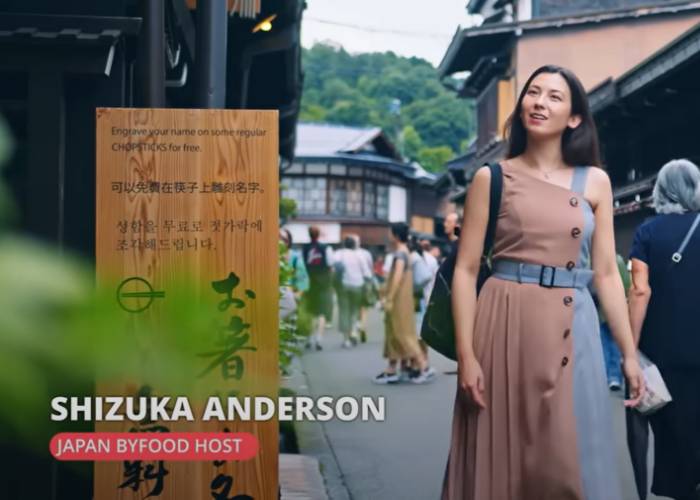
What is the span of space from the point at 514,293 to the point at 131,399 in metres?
1.26

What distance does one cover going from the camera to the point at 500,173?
362 centimetres

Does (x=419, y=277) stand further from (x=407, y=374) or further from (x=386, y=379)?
(x=386, y=379)

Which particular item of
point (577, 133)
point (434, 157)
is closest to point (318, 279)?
point (577, 133)

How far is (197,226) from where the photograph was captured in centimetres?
390

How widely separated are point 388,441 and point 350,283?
900 cm

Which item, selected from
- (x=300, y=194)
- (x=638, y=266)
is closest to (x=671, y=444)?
(x=638, y=266)

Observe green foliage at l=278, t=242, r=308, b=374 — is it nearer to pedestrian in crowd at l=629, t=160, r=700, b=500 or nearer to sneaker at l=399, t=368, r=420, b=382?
sneaker at l=399, t=368, r=420, b=382

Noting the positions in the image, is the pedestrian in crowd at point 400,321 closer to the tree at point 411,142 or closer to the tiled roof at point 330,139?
the tiled roof at point 330,139

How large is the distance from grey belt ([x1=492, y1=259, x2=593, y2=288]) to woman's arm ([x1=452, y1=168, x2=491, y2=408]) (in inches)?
4.0

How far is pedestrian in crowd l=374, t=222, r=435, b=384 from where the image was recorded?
12.2 meters

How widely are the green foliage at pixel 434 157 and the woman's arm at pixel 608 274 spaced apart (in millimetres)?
73873

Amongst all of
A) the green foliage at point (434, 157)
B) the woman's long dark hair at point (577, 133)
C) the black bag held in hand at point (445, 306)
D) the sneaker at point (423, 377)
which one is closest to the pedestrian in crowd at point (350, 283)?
the sneaker at point (423, 377)

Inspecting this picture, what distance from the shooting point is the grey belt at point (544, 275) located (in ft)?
11.6

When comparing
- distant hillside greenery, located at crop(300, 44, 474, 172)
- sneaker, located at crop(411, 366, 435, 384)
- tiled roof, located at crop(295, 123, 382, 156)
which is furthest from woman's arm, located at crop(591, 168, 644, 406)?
distant hillside greenery, located at crop(300, 44, 474, 172)
